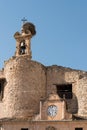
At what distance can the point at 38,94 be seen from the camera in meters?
40.0

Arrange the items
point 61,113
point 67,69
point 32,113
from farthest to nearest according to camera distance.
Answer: point 67,69
point 32,113
point 61,113

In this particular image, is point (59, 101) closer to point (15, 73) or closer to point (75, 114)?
point (75, 114)

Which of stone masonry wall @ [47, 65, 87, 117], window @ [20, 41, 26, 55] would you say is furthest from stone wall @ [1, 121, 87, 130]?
window @ [20, 41, 26, 55]

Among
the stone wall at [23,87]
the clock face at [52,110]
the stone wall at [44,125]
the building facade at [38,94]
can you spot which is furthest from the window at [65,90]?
the stone wall at [44,125]

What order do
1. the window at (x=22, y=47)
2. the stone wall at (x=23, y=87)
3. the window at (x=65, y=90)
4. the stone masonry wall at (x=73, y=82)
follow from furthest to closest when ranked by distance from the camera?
the window at (x=22, y=47) < the window at (x=65, y=90) < the stone wall at (x=23, y=87) < the stone masonry wall at (x=73, y=82)

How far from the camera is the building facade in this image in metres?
35.8

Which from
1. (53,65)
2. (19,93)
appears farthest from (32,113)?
(53,65)

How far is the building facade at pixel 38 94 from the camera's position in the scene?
35.8m

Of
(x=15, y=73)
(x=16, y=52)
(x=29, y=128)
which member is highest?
(x=16, y=52)

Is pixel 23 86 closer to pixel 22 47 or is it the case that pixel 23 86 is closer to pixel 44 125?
pixel 44 125

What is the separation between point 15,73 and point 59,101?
20.5ft

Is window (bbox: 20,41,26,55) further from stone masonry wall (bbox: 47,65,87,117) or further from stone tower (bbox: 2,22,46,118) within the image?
stone masonry wall (bbox: 47,65,87,117)

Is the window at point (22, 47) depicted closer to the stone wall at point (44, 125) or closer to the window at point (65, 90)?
the window at point (65, 90)

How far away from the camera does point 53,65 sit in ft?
138
